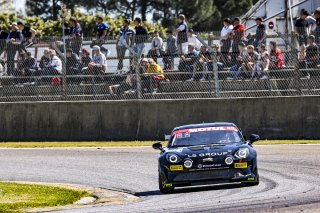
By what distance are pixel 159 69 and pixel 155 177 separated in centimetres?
752

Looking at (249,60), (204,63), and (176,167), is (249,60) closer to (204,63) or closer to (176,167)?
(204,63)

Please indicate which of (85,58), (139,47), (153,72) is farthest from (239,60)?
(85,58)

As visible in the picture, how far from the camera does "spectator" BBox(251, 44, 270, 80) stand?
24.9m

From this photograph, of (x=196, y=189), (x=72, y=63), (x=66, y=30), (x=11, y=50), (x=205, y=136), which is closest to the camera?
(x=196, y=189)

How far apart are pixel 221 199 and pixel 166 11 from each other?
76430mm

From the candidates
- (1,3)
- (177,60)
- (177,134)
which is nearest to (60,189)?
(177,134)

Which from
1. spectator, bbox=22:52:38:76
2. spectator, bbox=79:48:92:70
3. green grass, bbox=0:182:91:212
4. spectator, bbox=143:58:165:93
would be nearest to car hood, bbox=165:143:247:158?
green grass, bbox=0:182:91:212

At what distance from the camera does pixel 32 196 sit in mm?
15734

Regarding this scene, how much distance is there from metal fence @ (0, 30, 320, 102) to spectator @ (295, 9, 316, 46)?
8 centimetres

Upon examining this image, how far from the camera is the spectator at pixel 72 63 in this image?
2631 centimetres

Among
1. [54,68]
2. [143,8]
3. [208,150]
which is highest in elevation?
[143,8]

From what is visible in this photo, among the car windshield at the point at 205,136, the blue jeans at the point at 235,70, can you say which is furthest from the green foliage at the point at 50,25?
the car windshield at the point at 205,136

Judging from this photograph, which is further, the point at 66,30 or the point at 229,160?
the point at 66,30

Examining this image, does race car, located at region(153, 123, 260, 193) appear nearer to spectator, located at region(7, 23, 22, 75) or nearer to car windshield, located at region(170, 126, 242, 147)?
car windshield, located at region(170, 126, 242, 147)
